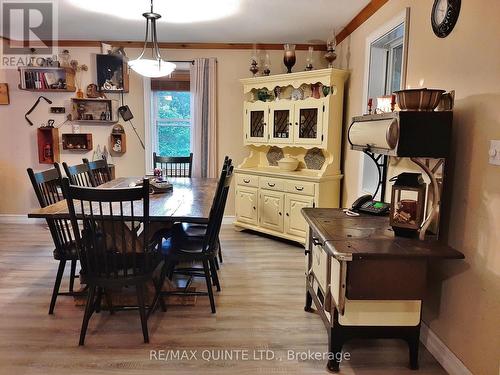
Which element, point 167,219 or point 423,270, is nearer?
point 423,270

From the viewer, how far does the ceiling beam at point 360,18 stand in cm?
326

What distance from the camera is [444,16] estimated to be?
2.17m

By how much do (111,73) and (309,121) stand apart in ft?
8.66

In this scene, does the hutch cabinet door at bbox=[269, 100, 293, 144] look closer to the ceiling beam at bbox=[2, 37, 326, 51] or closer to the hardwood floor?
the ceiling beam at bbox=[2, 37, 326, 51]

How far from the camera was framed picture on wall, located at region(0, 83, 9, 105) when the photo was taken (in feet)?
16.1

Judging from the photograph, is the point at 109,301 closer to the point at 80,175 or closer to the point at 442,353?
the point at 80,175

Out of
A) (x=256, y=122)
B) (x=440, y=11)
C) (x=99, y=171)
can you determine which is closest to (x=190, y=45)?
(x=256, y=122)

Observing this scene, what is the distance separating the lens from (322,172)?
4.13 metres

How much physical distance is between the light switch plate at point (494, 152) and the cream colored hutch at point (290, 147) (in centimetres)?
231

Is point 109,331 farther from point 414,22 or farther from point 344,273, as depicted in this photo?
point 414,22

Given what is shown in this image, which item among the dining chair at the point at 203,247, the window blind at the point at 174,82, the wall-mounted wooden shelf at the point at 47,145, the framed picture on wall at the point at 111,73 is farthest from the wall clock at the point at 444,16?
the wall-mounted wooden shelf at the point at 47,145

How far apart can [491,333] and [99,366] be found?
1984 mm

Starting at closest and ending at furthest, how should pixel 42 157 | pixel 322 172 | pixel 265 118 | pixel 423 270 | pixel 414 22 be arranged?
pixel 423 270, pixel 414 22, pixel 322 172, pixel 265 118, pixel 42 157

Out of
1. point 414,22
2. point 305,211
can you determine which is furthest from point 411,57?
point 305,211
